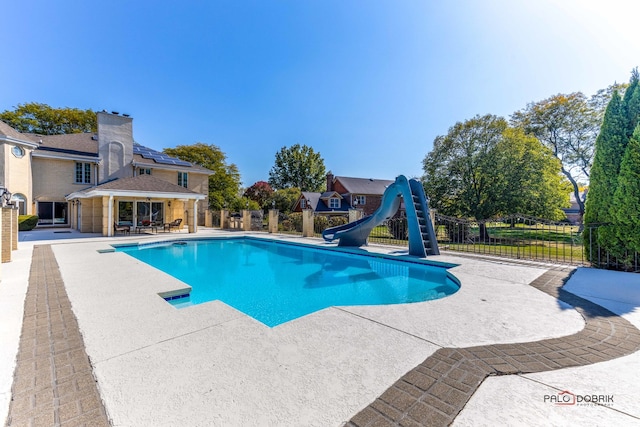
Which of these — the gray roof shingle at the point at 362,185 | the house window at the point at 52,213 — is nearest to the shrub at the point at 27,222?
the house window at the point at 52,213

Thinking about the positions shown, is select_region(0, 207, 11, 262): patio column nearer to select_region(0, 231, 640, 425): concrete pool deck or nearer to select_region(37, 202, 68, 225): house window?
select_region(0, 231, 640, 425): concrete pool deck

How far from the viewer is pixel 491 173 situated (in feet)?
66.3

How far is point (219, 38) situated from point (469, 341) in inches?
675

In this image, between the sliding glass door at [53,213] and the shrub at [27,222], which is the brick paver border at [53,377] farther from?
the sliding glass door at [53,213]

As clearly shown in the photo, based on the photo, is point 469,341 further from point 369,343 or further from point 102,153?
point 102,153

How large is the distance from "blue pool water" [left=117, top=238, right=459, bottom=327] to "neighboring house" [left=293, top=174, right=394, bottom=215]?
70.5 feet

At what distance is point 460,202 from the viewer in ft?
71.5

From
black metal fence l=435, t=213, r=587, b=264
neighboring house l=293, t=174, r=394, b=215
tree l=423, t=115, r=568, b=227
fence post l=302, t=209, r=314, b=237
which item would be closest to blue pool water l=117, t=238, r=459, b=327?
fence post l=302, t=209, r=314, b=237

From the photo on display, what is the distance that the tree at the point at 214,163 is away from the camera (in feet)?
105

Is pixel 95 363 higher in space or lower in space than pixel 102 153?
lower

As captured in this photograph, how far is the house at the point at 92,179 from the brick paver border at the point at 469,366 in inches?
689

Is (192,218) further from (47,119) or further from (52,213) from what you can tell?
(47,119)

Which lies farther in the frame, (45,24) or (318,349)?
(45,24)

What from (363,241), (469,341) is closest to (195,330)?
(469,341)
